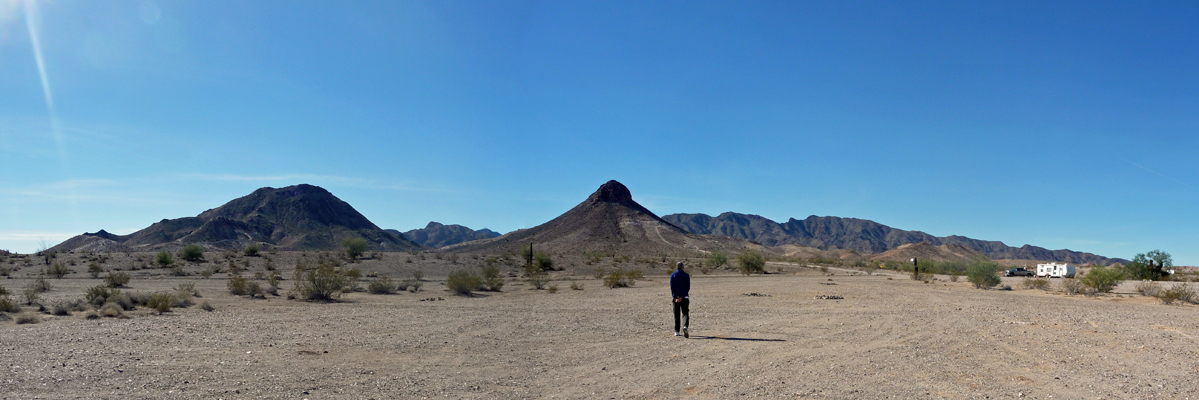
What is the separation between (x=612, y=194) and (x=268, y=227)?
237ft

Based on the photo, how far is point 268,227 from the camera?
122312 millimetres

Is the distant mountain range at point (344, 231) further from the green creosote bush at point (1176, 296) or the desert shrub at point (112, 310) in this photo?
the desert shrub at point (112, 310)

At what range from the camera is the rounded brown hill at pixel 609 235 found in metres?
108

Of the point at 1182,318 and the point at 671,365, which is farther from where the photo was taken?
the point at 1182,318

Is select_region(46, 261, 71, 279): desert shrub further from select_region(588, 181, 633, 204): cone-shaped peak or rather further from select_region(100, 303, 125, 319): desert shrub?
select_region(588, 181, 633, 204): cone-shaped peak

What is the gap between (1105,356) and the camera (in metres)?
11.7

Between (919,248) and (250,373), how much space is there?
153452 mm

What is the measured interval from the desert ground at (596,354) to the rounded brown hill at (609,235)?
3072 inches

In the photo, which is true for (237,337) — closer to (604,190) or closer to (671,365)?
(671,365)

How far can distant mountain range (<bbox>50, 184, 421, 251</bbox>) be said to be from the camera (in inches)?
4166

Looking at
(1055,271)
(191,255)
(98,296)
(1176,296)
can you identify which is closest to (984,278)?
(1176,296)

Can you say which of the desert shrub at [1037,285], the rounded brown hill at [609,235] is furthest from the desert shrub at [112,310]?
the rounded brown hill at [609,235]

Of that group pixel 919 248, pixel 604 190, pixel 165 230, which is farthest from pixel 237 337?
pixel 919 248

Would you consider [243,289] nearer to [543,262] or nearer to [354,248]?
[543,262]
